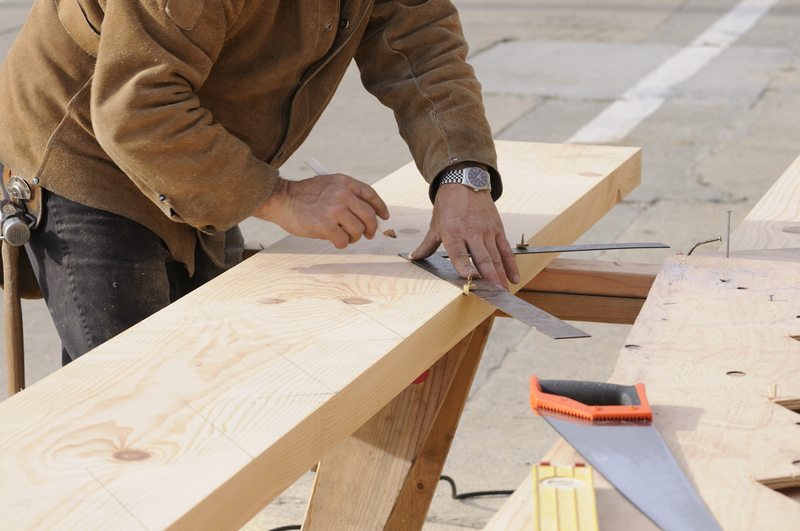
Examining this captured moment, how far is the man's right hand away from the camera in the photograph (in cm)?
→ 159

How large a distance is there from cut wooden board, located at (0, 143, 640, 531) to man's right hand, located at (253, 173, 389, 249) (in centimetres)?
9

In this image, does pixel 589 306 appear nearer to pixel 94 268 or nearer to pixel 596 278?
pixel 596 278

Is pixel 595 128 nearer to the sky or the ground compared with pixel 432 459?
nearer to the ground

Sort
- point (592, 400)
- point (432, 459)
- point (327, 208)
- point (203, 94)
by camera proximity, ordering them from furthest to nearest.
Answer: point (432, 459)
point (203, 94)
point (327, 208)
point (592, 400)

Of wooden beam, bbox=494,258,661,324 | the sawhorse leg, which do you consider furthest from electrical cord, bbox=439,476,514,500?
wooden beam, bbox=494,258,661,324

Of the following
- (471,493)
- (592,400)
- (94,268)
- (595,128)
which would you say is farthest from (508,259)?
(595,128)

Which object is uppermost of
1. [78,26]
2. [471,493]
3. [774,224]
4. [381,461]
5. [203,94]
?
[78,26]

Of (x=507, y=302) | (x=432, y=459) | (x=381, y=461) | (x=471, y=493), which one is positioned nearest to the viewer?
(x=507, y=302)

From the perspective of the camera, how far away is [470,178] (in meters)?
1.76

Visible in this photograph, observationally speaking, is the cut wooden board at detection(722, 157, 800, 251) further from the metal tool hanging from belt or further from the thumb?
the metal tool hanging from belt

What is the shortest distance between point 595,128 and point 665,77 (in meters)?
1.85

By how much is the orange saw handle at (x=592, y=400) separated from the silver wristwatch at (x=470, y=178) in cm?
71

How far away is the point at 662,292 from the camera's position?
1499mm

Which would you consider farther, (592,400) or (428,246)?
(428,246)
